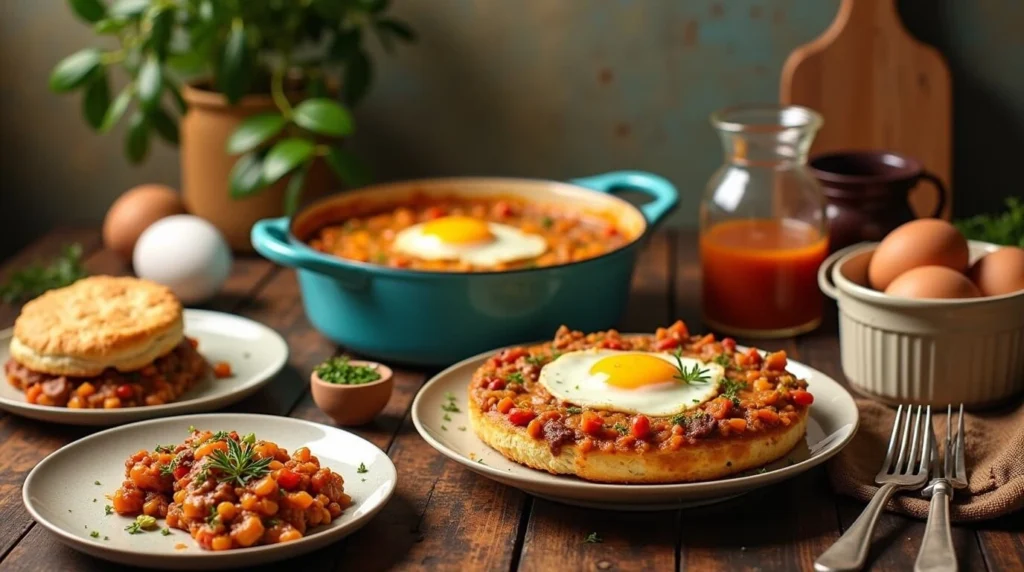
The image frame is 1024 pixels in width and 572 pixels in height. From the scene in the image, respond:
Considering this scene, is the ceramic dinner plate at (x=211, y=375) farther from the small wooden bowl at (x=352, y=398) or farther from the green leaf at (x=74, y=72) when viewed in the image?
the green leaf at (x=74, y=72)

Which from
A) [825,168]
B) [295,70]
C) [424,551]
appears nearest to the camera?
[424,551]

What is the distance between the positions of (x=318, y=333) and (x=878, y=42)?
181 centimetres

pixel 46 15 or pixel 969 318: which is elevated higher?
pixel 46 15

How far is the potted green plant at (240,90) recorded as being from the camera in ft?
11.0

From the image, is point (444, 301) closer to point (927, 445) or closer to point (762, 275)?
point (762, 275)

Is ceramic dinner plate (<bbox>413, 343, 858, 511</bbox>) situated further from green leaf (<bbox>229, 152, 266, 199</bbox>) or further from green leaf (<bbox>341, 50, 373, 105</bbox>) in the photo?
green leaf (<bbox>341, 50, 373, 105</bbox>)

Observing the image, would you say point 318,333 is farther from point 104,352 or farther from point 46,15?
point 46,15

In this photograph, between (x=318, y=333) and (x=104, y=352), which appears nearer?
(x=104, y=352)

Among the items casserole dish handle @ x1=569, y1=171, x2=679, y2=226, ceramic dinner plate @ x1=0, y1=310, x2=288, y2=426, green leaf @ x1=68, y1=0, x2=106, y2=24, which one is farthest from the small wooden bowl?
green leaf @ x1=68, y1=0, x2=106, y2=24

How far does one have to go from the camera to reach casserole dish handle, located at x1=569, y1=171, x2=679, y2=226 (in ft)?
9.93

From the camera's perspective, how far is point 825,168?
316 centimetres

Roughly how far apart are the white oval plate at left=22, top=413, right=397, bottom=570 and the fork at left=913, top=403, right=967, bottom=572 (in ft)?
2.66

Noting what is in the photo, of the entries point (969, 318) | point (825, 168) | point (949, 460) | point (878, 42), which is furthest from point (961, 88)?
point (949, 460)

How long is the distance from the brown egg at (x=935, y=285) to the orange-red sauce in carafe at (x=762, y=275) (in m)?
0.44
